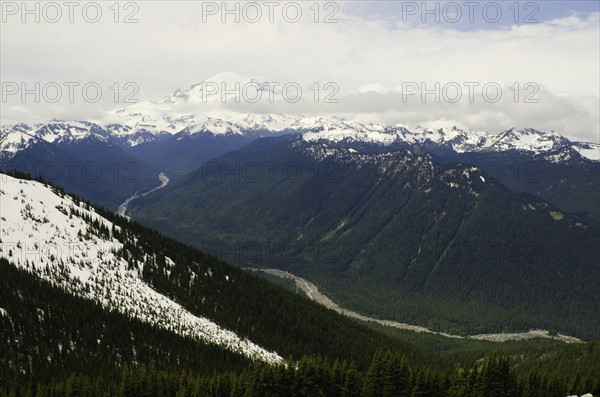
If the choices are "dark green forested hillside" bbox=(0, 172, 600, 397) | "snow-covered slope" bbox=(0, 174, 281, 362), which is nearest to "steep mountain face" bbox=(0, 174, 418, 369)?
"snow-covered slope" bbox=(0, 174, 281, 362)

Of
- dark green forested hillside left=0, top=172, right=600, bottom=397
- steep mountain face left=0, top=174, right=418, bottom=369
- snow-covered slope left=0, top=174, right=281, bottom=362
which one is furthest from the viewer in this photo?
snow-covered slope left=0, top=174, right=281, bottom=362

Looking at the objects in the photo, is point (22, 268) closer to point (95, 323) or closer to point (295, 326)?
point (95, 323)

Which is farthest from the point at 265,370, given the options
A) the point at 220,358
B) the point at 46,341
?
the point at 46,341

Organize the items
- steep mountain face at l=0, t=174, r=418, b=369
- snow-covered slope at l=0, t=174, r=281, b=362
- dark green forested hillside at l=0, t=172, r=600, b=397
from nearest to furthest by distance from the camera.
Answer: dark green forested hillside at l=0, t=172, r=600, b=397 < steep mountain face at l=0, t=174, r=418, b=369 < snow-covered slope at l=0, t=174, r=281, b=362

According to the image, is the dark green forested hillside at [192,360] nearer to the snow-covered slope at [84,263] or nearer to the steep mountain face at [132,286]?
the steep mountain face at [132,286]

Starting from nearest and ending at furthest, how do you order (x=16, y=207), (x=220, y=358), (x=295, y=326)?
(x=220, y=358) → (x=16, y=207) → (x=295, y=326)

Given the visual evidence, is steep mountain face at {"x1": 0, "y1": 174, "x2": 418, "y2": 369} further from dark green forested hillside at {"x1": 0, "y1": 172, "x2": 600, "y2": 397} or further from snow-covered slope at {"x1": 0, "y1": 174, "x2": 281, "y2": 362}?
dark green forested hillside at {"x1": 0, "y1": 172, "x2": 600, "y2": 397}
